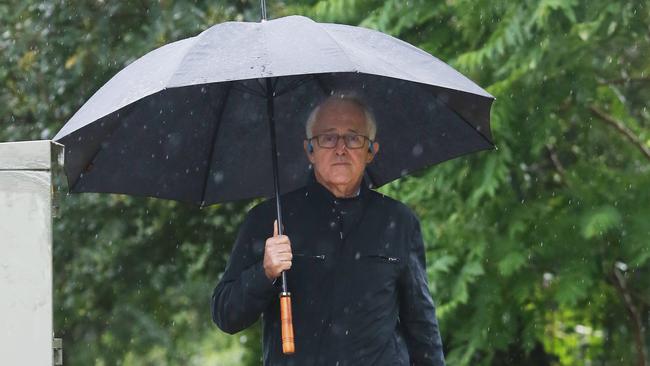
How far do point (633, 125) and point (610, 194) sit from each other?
70 cm

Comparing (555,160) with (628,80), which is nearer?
(628,80)

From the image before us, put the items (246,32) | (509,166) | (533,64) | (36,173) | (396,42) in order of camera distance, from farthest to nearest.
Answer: (509,166)
(533,64)
(396,42)
(246,32)
(36,173)

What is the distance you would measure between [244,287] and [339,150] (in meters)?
0.57

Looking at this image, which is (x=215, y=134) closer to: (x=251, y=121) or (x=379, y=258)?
(x=251, y=121)

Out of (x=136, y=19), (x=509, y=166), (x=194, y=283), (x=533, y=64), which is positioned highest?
(x=136, y=19)

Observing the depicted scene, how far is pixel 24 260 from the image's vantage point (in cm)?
318

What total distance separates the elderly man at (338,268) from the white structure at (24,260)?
0.90 meters

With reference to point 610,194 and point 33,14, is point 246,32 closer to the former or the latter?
point 610,194

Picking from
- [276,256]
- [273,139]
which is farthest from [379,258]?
[273,139]

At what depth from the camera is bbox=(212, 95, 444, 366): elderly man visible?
403 centimetres

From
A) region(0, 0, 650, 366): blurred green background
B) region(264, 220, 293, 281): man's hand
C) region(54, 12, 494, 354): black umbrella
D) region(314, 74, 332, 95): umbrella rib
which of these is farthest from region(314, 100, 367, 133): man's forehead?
region(0, 0, 650, 366): blurred green background

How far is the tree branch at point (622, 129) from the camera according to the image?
303 inches

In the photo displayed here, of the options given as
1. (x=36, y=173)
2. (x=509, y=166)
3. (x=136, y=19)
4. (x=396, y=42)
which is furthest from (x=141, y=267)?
(x=36, y=173)

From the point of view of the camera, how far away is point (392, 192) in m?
7.81
